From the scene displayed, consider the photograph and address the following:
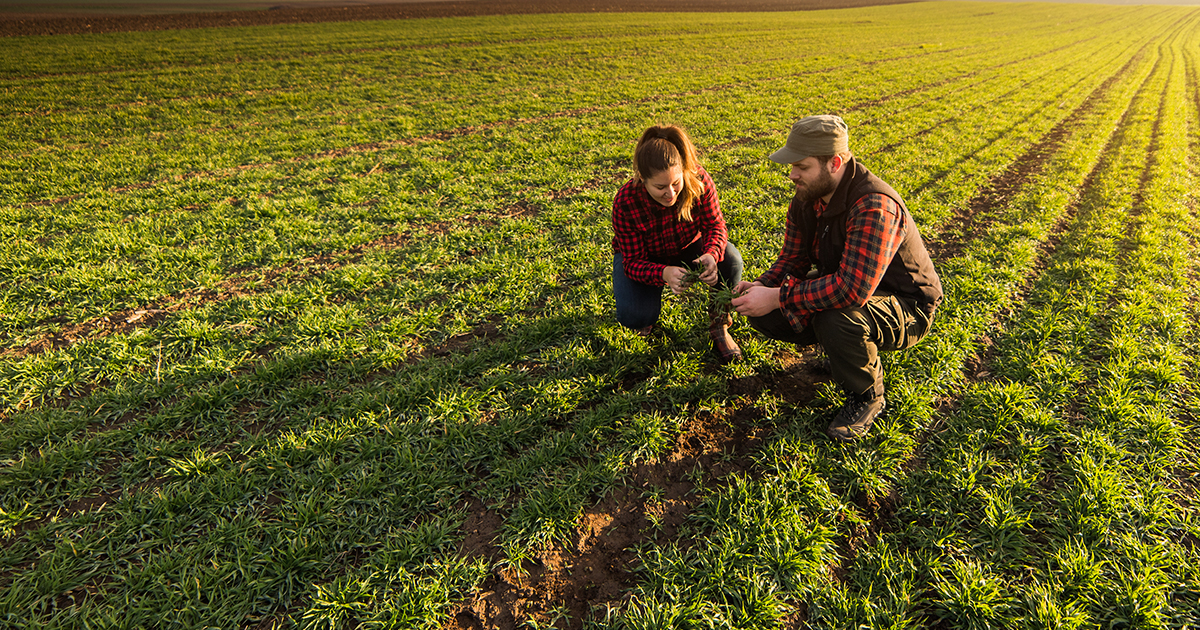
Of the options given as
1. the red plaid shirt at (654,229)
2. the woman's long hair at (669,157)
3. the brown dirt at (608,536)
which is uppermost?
the woman's long hair at (669,157)

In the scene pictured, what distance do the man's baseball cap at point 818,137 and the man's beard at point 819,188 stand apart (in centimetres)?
17

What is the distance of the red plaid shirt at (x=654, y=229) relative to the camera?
13.5 feet

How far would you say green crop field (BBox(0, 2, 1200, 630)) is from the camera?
277 cm

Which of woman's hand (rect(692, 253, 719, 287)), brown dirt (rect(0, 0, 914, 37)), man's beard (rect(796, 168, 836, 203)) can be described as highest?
brown dirt (rect(0, 0, 914, 37))

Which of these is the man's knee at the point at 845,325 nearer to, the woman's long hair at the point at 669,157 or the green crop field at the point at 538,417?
the green crop field at the point at 538,417

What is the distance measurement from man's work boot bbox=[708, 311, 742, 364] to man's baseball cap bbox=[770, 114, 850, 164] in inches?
62.8

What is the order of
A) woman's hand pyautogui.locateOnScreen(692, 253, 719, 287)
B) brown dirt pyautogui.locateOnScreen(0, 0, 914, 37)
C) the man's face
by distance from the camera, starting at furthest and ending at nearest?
1. brown dirt pyautogui.locateOnScreen(0, 0, 914, 37)
2. woman's hand pyautogui.locateOnScreen(692, 253, 719, 287)
3. the man's face

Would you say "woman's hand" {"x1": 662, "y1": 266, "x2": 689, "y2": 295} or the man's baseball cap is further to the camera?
"woman's hand" {"x1": 662, "y1": 266, "x2": 689, "y2": 295}

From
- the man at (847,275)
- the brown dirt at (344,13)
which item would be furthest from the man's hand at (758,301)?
the brown dirt at (344,13)

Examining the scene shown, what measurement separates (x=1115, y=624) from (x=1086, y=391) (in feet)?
7.34

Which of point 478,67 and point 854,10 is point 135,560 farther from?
point 854,10

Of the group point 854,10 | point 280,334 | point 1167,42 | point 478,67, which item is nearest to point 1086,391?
point 280,334

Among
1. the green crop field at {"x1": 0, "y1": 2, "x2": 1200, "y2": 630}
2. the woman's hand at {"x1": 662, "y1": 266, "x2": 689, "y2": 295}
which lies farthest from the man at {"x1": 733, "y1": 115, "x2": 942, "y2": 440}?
the green crop field at {"x1": 0, "y1": 2, "x2": 1200, "y2": 630}

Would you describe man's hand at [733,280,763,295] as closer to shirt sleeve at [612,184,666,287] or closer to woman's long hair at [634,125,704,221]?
shirt sleeve at [612,184,666,287]
